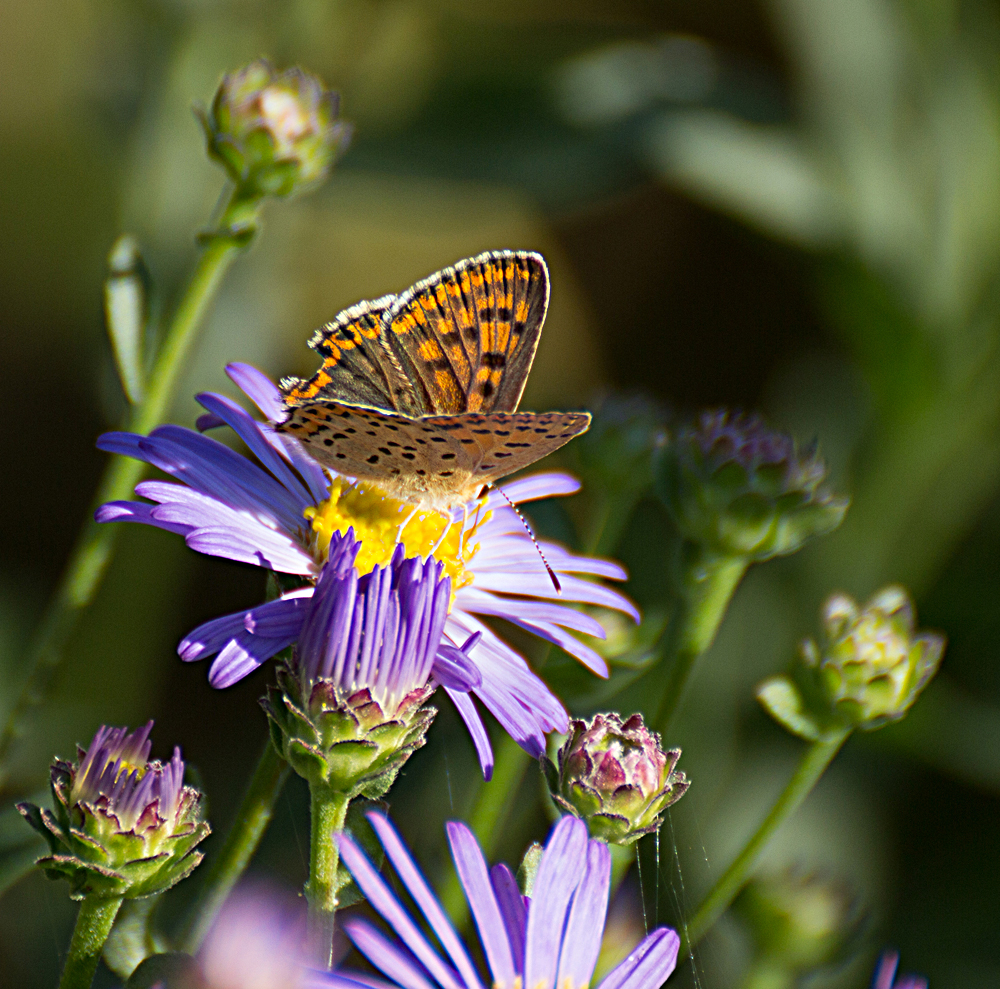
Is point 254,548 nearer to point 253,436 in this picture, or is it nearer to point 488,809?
point 253,436

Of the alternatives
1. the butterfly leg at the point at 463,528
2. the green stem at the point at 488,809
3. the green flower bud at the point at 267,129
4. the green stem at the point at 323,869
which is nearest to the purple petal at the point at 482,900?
the green stem at the point at 323,869

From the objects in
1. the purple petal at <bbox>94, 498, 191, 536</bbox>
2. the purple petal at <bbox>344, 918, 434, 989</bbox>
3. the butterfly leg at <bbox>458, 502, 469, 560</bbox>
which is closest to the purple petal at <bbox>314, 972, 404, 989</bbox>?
the purple petal at <bbox>344, 918, 434, 989</bbox>

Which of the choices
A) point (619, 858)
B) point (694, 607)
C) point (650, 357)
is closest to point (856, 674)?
point (694, 607)

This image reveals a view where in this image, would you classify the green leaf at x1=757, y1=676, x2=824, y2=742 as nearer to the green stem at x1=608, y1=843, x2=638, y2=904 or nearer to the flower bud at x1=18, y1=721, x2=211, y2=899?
the green stem at x1=608, y1=843, x2=638, y2=904

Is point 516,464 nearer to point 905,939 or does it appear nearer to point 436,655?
point 436,655

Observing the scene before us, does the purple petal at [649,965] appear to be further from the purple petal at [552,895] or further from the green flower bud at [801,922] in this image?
the green flower bud at [801,922]

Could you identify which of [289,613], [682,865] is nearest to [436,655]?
[289,613]
